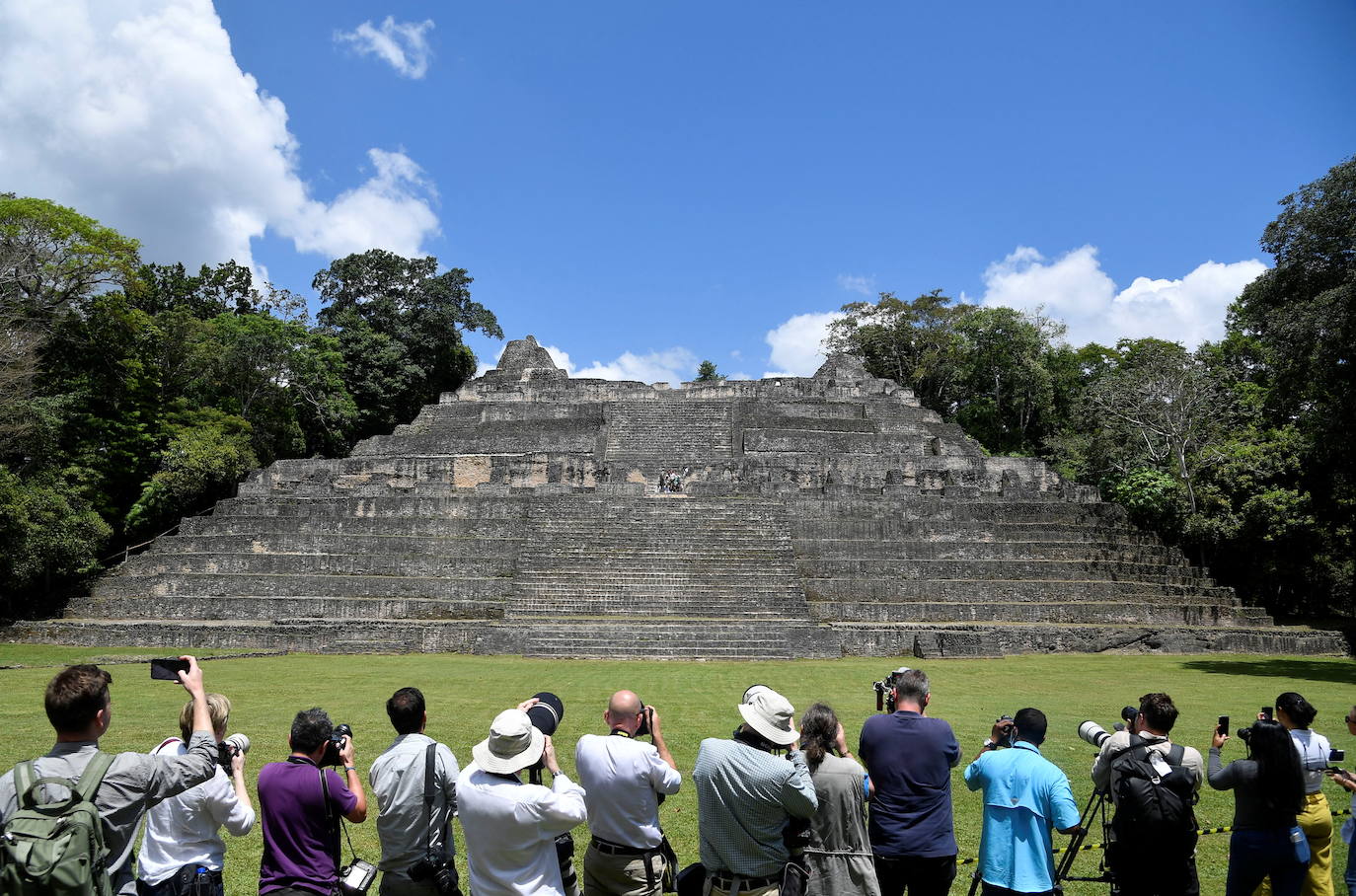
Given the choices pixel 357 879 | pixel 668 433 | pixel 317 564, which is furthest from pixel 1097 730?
pixel 668 433

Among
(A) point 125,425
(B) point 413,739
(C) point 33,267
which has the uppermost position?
(C) point 33,267

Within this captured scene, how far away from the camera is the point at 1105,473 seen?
30188mm

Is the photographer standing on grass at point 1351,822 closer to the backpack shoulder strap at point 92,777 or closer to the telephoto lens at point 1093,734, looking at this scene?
the telephoto lens at point 1093,734

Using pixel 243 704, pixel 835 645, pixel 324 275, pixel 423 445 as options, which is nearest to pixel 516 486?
pixel 423 445

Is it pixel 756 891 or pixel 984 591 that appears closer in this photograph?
pixel 756 891

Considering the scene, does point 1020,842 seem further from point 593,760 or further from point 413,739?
point 413,739

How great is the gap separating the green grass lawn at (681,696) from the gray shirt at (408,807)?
6.56 ft

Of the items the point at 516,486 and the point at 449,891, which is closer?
the point at 449,891

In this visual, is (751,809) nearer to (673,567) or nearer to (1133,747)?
(1133,747)

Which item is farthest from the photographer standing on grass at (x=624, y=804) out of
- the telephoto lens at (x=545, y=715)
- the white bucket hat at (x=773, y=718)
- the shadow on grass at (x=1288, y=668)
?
the shadow on grass at (x=1288, y=668)

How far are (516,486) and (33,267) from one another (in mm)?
14495

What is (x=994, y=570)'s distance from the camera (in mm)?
20688

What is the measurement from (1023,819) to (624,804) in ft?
6.25

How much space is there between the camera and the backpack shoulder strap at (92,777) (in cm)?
301
